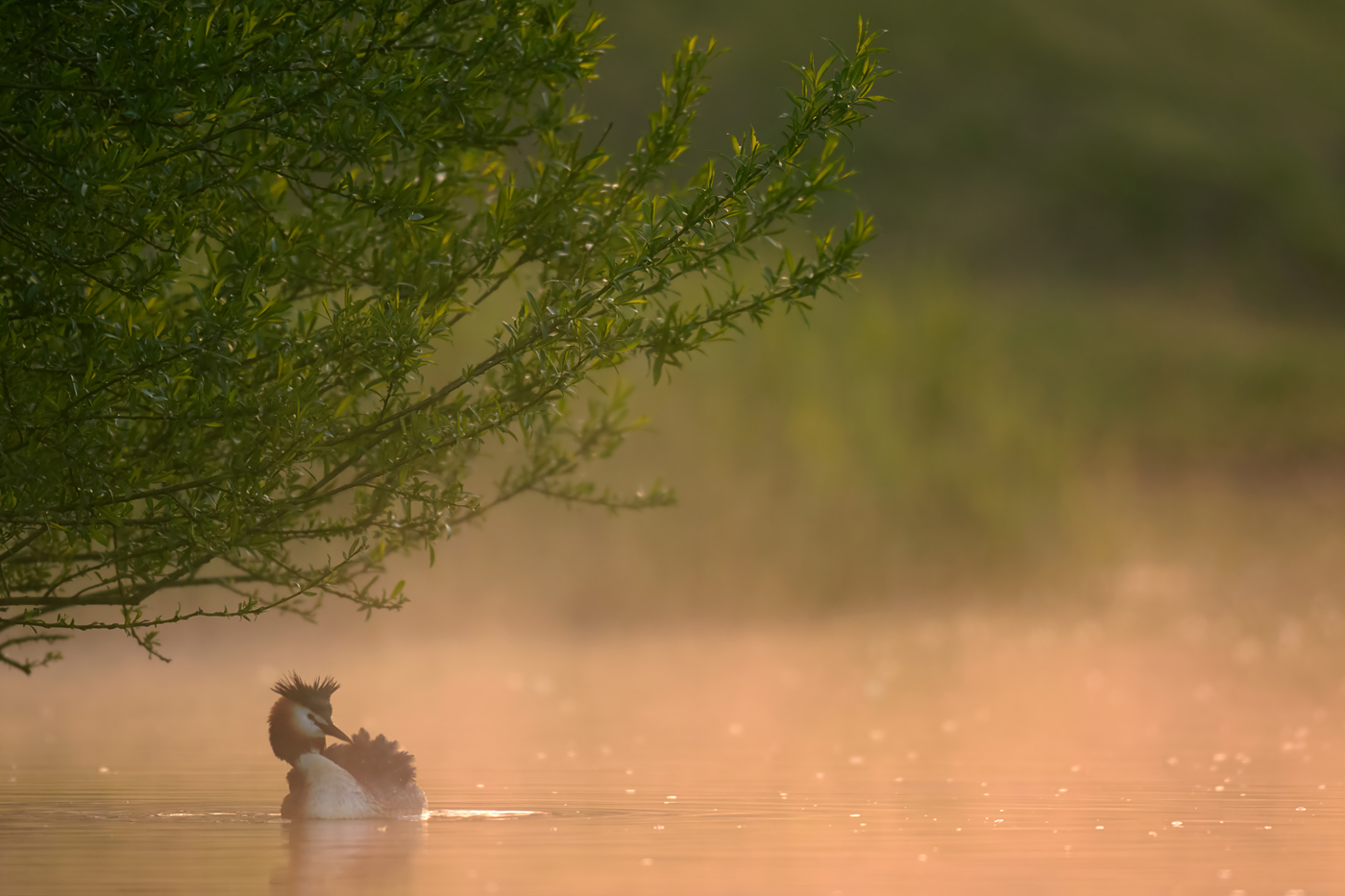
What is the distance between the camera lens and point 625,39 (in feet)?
282

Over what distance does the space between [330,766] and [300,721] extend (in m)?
0.48

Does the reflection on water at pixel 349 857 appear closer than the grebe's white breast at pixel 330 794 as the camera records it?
Yes

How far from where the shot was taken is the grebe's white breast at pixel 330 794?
10297 millimetres

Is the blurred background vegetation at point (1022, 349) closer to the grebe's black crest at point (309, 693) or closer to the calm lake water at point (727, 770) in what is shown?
the calm lake water at point (727, 770)

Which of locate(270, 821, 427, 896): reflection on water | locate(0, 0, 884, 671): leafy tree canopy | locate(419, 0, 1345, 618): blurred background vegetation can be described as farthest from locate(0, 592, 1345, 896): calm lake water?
locate(419, 0, 1345, 618): blurred background vegetation

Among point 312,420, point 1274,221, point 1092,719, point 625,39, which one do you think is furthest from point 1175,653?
point 625,39

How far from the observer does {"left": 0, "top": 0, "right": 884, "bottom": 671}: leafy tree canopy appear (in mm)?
7895

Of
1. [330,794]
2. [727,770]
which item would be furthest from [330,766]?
[727,770]

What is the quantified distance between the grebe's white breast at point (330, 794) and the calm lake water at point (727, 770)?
23cm

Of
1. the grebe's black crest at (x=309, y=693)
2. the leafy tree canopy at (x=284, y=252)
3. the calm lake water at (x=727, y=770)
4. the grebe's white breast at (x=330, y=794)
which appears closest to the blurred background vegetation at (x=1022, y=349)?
the leafy tree canopy at (x=284, y=252)

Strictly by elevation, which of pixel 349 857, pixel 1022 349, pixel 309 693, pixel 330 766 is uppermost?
pixel 1022 349

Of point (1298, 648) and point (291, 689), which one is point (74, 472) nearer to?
point (291, 689)

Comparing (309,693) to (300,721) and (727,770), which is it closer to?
(300,721)

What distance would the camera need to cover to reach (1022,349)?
5200 cm
